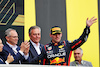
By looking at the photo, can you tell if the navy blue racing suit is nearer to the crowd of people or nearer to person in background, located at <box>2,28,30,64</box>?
the crowd of people

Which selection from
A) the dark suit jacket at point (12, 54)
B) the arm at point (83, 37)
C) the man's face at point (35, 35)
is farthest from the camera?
the man's face at point (35, 35)

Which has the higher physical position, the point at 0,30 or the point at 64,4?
the point at 64,4

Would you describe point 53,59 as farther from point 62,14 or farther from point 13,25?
point 62,14

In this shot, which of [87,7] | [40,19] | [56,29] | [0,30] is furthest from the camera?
[87,7]

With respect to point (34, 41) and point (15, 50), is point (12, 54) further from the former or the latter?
point (34, 41)

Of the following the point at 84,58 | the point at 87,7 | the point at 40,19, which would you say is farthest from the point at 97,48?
the point at 40,19

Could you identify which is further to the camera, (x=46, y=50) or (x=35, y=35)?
(x=35, y=35)

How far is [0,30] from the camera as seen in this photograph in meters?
4.86

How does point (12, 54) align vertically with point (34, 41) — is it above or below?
below

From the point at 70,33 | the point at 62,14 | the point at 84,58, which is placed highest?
the point at 62,14

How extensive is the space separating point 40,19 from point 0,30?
0.98 m

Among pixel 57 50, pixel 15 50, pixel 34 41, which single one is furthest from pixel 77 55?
pixel 15 50

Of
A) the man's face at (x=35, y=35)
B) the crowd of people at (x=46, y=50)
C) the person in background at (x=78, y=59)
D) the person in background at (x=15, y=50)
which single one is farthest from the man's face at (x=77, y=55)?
the person in background at (x=15, y=50)

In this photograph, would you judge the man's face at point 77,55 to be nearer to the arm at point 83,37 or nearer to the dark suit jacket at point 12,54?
the arm at point 83,37
